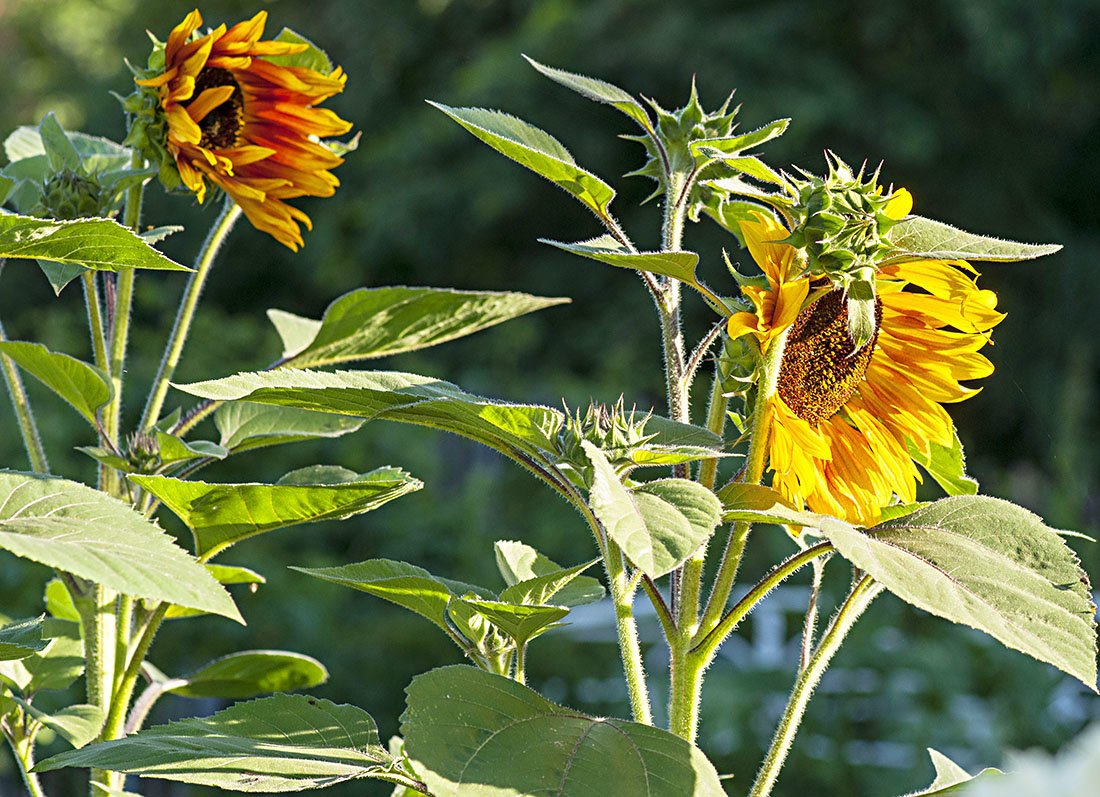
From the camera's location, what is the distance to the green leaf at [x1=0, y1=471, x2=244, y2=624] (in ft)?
1.12

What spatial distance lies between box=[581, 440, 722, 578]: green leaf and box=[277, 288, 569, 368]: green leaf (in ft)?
0.68

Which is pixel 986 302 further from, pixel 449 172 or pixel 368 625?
pixel 449 172

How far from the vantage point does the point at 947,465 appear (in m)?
0.52

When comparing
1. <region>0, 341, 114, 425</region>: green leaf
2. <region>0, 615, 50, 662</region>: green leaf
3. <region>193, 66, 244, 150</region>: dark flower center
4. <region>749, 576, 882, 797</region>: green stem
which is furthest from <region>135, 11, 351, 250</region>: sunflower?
<region>749, 576, 882, 797</region>: green stem

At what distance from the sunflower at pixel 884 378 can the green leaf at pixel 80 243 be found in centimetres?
25

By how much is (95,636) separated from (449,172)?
3794mm

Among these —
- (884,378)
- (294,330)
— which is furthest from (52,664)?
(884,378)

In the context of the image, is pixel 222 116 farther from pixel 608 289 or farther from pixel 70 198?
pixel 608 289

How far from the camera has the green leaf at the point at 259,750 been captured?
41cm

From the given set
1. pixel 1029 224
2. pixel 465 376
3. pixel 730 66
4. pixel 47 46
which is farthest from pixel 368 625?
pixel 47 46

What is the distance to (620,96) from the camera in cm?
48

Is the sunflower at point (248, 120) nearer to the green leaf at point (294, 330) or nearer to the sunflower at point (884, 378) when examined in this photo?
the green leaf at point (294, 330)

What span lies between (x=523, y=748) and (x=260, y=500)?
0.55 ft

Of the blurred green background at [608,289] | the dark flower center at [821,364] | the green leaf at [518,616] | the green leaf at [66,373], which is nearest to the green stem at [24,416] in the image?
the green leaf at [66,373]
